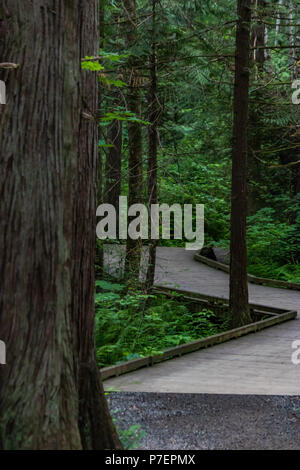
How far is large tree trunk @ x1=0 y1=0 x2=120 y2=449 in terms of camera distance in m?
3.85

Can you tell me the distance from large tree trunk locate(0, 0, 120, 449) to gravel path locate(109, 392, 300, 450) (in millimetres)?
1443

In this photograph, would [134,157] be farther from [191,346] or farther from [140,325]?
[191,346]

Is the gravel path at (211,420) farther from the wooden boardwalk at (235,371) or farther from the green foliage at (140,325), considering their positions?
the green foliage at (140,325)

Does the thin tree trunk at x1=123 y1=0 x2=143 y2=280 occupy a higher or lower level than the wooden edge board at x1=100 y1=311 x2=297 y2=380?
higher

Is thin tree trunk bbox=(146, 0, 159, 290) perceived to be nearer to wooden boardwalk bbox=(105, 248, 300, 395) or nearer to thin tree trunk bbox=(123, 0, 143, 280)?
thin tree trunk bbox=(123, 0, 143, 280)

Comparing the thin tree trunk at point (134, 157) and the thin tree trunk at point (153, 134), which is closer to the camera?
the thin tree trunk at point (153, 134)

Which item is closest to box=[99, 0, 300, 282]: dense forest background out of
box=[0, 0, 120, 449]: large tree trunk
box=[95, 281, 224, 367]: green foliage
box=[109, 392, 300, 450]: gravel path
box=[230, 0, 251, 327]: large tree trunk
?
box=[230, 0, 251, 327]: large tree trunk

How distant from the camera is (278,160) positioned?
21.2 metres

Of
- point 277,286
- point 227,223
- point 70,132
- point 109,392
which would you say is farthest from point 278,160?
point 70,132

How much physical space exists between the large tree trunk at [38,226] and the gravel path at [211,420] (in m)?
1.44

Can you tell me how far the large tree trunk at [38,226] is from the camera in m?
3.85

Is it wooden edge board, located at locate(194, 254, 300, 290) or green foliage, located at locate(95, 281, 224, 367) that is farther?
wooden edge board, located at locate(194, 254, 300, 290)

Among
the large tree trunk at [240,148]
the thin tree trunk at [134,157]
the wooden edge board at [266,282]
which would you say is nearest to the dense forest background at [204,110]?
the thin tree trunk at [134,157]

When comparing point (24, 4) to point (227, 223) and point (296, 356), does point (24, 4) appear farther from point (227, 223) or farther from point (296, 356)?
point (227, 223)
